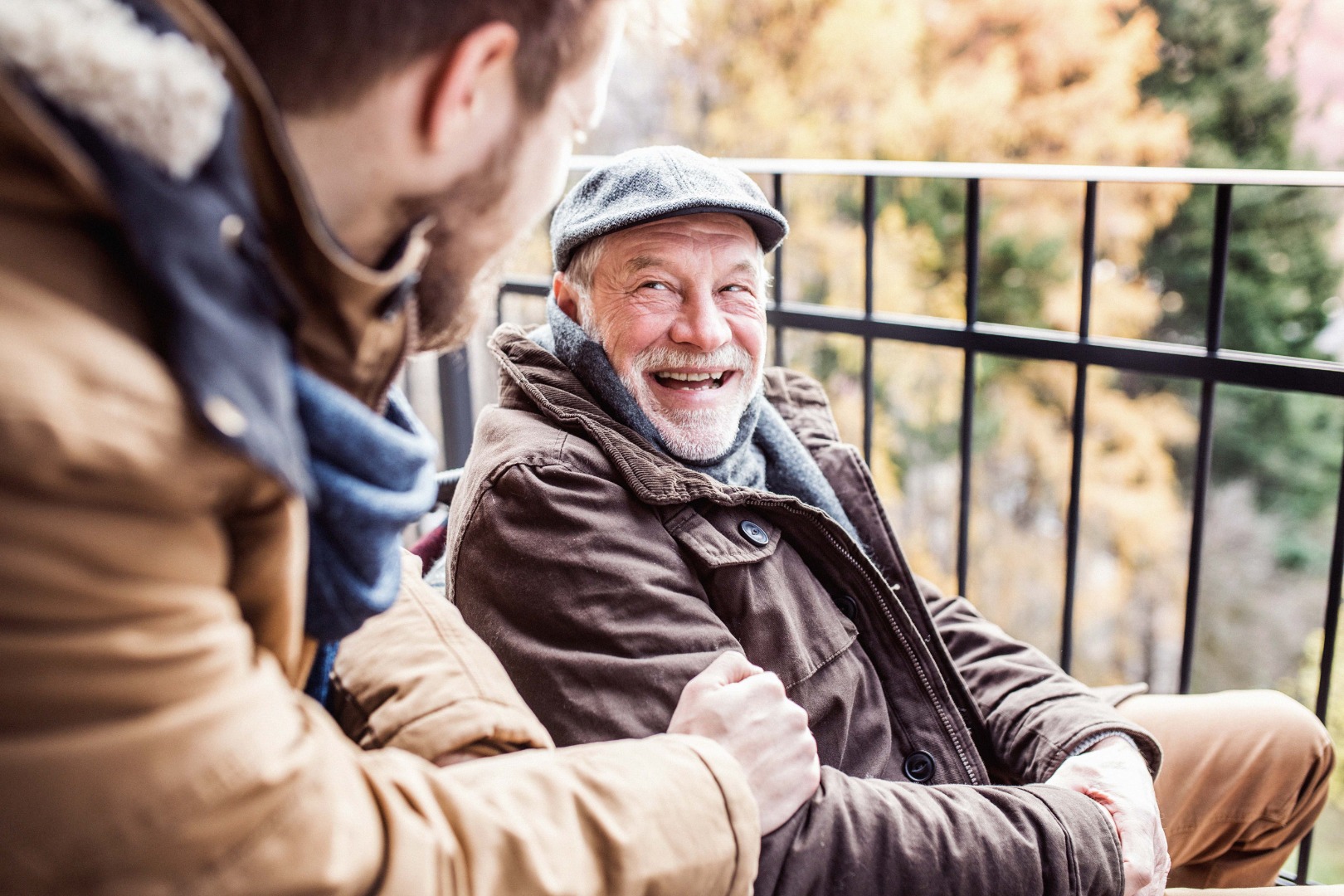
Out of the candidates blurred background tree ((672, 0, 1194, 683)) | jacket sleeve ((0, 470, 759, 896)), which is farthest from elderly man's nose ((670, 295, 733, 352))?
blurred background tree ((672, 0, 1194, 683))

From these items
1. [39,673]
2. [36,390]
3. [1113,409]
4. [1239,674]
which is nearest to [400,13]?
[36,390]

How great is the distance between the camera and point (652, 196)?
5.96 ft

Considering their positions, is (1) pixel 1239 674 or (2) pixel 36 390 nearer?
(2) pixel 36 390

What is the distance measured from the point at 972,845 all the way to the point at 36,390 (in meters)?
1.26

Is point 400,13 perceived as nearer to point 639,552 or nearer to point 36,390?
point 36,390

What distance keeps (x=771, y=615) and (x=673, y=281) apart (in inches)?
26.2

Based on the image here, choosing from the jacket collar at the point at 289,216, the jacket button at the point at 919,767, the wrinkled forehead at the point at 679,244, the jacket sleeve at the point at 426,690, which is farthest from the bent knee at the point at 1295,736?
the jacket collar at the point at 289,216

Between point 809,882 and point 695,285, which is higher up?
point 695,285

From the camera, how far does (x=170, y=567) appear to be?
2.15ft

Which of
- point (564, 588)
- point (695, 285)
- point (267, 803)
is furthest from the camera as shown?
point (695, 285)

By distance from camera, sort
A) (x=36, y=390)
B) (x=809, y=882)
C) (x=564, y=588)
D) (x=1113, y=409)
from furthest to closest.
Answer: (x=1113, y=409)
(x=564, y=588)
(x=809, y=882)
(x=36, y=390)

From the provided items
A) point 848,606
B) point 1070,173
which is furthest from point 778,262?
point 848,606

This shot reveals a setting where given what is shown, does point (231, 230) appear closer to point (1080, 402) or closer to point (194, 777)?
point (194, 777)

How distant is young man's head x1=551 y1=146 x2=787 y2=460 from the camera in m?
1.85
